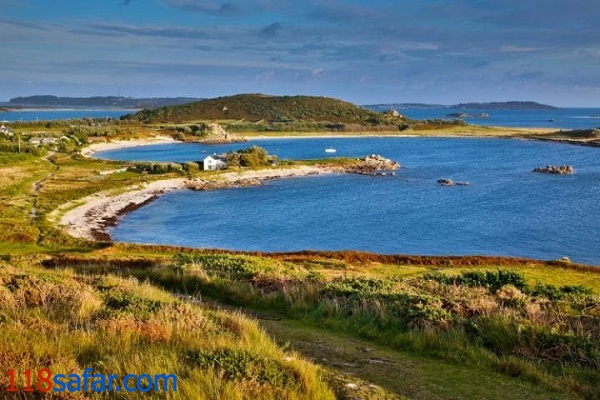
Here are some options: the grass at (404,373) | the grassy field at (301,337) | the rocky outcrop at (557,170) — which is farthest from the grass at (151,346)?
the rocky outcrop at (557,170)

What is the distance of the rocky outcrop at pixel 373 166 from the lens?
130 meters

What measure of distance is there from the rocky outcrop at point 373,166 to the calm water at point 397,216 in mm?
4931

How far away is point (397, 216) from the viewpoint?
251 ft

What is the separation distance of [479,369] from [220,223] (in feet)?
208

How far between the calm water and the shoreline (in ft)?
7.95

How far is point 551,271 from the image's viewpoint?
39219 mm

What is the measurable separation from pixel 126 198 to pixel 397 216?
41823 mm

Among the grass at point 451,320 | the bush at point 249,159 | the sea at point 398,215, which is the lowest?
the sea at point 398,215

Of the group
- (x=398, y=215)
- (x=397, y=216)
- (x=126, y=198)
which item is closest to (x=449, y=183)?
(x=398, y=215)

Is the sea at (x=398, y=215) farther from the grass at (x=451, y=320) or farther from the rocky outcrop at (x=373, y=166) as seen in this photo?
the grass at (x=451, y=320)

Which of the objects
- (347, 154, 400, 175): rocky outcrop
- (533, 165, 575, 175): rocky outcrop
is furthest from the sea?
(347, 154, 400, 175): rocky outcrop

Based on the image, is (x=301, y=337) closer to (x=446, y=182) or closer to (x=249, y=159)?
(x=446, y=182)

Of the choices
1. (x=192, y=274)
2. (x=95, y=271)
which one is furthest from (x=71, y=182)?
(x=192, y=274)

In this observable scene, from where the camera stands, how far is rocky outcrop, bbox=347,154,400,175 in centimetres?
12950
